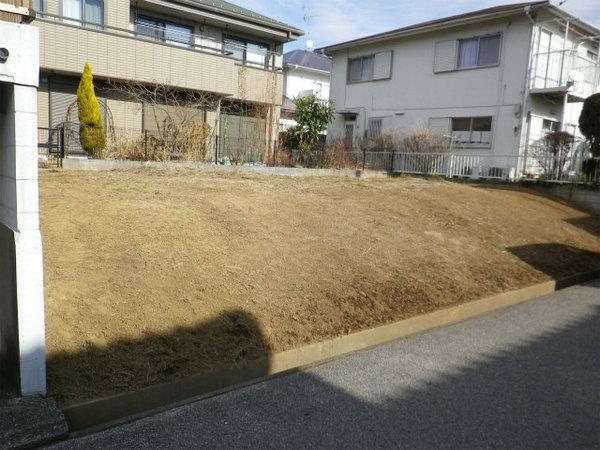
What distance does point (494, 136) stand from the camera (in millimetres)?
18062

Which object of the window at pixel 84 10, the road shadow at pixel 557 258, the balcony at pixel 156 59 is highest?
the window at pixel 84 10

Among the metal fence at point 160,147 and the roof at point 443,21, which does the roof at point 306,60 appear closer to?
the roof at point 443,21

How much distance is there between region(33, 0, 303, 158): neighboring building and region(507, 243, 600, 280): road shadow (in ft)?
28.9

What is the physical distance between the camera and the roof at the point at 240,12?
18.0m

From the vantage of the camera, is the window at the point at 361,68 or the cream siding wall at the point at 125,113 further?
the window at the point at 361,68

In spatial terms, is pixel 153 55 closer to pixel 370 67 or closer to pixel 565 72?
pixel 370 67

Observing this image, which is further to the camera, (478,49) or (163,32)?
(478,49)

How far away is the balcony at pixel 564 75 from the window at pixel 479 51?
154 cm

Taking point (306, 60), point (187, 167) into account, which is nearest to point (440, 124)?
point (187, 167)

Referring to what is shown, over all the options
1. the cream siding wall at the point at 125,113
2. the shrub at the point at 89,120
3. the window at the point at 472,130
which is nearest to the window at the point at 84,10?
Answer: the cream siding wall at the point at 125,113

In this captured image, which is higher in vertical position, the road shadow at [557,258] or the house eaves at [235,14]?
the house eaves at [235,14]

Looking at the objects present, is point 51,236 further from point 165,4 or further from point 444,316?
point 165,4

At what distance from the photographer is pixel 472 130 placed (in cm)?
1888

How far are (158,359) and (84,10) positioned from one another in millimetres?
15387
